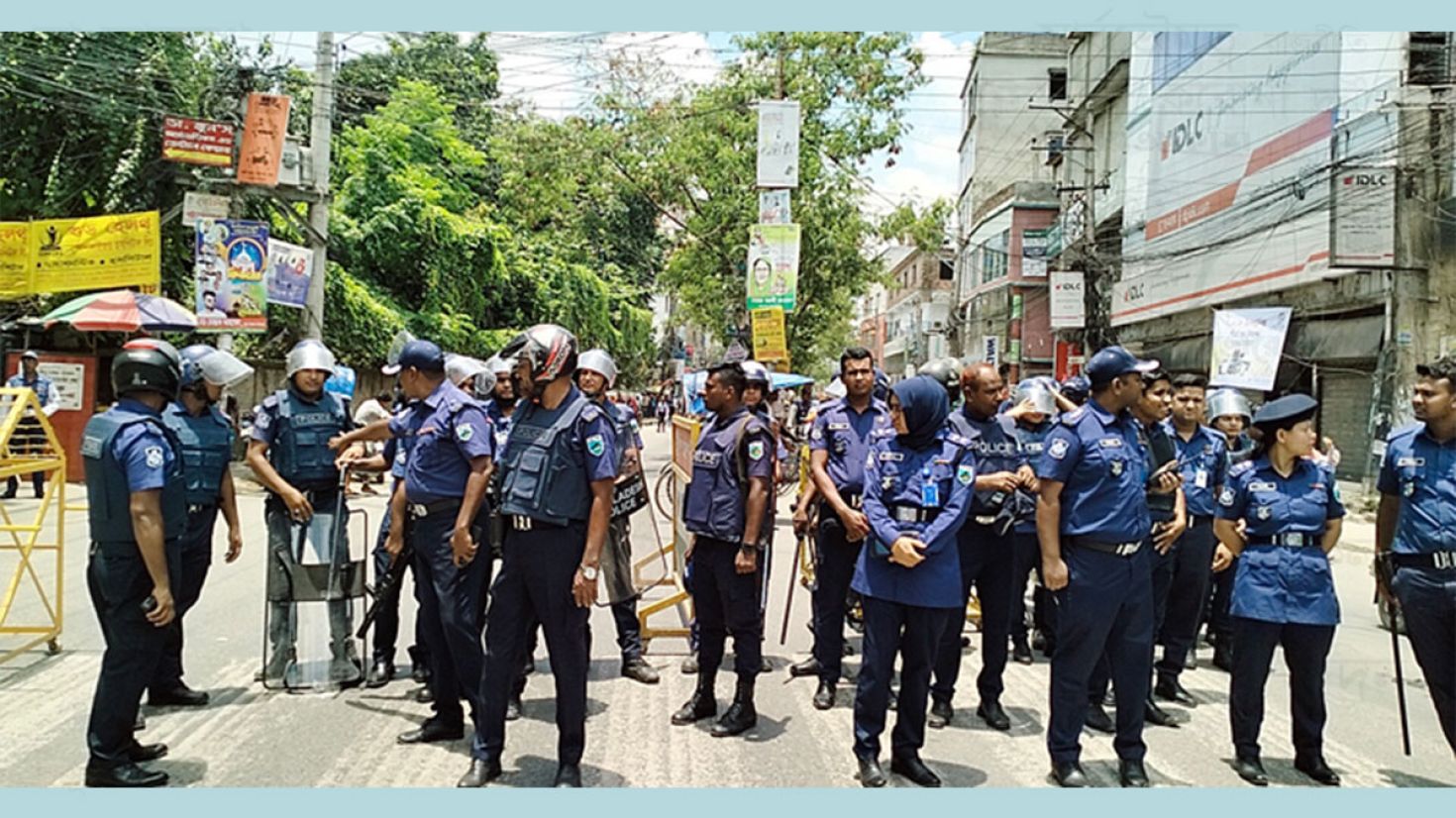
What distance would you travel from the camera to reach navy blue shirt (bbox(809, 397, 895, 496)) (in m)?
5.73

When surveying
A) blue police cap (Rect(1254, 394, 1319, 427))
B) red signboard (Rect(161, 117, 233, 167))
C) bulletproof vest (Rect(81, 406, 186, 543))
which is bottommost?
bulletproof vest (Rect(81, 406, 186, 543))

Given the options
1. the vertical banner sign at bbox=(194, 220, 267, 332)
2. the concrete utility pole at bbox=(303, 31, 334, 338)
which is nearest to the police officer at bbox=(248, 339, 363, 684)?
the vertical banner sign at bbox=(194, 220, 267, 332)

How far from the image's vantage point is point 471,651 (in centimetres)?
461

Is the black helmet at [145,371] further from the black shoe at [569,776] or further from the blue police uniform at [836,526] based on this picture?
the blue police uniform at [836,526]

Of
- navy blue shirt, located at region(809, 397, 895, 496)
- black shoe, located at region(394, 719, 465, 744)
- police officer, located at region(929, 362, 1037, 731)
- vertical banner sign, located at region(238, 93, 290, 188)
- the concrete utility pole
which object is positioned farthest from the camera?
the concrete utility pole

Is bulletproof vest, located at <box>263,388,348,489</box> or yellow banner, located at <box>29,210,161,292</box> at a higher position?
yellow banner, located at <box>29,210,161,292</box>

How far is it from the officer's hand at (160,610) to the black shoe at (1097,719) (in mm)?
4415

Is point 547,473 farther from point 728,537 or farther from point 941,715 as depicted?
point 941,715

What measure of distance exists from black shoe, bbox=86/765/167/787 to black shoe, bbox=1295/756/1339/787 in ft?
16.5

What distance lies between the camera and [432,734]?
489cm

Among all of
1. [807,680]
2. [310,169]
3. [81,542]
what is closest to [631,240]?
[310,169]

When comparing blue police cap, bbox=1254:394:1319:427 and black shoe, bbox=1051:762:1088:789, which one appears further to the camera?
blue police cap, bbox=1254:394:1319:427

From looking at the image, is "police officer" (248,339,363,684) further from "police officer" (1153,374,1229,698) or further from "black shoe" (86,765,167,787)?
"police officer" (1153,374,1229,698)

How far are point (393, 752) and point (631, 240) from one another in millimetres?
34055
